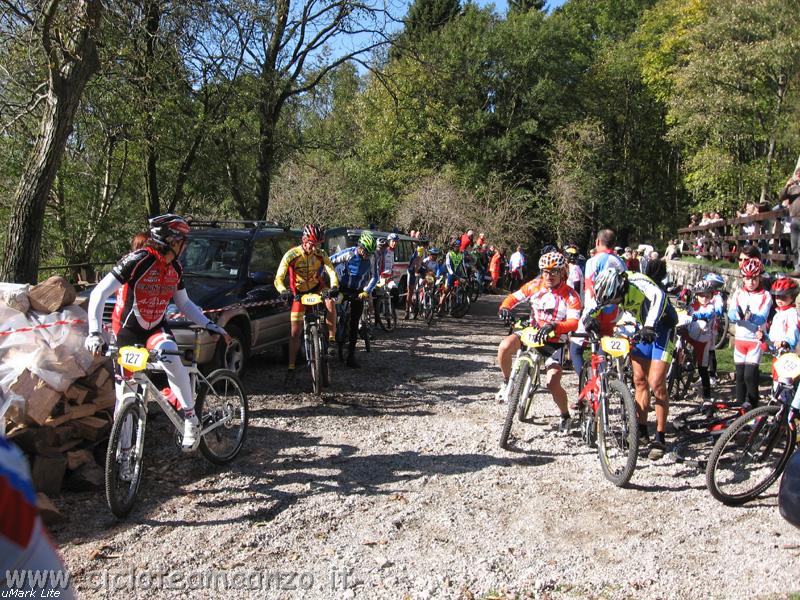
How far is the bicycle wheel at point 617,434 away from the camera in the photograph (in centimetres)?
529

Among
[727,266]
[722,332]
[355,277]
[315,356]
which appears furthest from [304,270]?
[727,266]

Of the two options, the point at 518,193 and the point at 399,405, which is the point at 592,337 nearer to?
the point at 399,405

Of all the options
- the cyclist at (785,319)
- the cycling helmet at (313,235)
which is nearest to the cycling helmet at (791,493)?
the cyclist at (785,319)

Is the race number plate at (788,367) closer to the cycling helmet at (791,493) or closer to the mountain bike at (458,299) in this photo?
the cycling helmet at (791,493)

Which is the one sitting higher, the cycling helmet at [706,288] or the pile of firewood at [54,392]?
→ the cycling helmet at [706,288]

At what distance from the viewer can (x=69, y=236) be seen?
14.9m

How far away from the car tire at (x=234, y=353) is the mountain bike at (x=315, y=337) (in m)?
0.87

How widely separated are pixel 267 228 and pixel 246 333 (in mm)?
1982

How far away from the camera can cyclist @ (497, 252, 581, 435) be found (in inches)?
253

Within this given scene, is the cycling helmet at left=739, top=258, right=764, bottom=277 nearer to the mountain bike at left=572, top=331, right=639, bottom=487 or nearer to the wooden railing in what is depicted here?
the mountain bike at left=572, top=331, right=639, bottom=487

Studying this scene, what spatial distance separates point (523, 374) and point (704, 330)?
11.3 feet

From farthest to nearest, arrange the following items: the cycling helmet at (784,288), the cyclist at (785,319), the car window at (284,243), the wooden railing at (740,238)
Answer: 1. the wooden railing at (740,238)
2. the car window at (284,243)
3. the cycling helmet at (784,288)
4. the cyclist at (785,319)

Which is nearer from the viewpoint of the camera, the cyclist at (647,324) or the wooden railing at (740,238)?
the cyclist at (647,324)

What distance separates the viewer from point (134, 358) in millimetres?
4688
